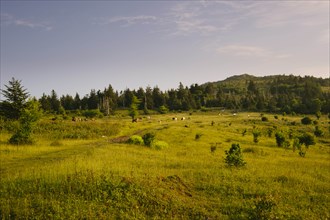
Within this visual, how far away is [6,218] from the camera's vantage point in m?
9.84

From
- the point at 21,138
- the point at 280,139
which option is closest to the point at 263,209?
the point at 21,138

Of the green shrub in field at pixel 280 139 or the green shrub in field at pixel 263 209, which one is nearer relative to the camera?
the green shrub in field at pixel 263 209

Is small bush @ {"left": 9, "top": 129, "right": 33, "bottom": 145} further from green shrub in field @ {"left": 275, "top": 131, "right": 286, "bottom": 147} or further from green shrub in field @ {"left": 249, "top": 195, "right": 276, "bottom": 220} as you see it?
green shrub in field @ {"left": 275, "top": 131, "right": 286, "bottom": 147}

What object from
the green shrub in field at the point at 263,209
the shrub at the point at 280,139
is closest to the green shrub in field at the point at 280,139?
the shrub at the point at 280,139

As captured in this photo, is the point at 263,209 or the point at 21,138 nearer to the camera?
the point at 263,209

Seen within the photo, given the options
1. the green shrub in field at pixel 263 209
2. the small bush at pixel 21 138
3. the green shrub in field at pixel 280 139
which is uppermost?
the small bush at pixel 21 138

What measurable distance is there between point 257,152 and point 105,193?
2406 cm

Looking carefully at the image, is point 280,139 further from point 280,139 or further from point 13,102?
point 13,102

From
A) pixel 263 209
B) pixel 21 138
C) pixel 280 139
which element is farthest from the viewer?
pixel 280 139

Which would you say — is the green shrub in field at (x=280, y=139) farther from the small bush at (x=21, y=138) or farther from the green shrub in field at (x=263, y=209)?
the green shrub in field at (x=263, y=209)

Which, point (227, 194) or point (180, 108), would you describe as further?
point (180, 108)

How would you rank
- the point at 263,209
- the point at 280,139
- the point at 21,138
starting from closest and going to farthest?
the point at 263,209, the point at 21,138, the point at 280,139

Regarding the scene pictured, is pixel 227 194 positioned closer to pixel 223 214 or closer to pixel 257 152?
pixel 223 214

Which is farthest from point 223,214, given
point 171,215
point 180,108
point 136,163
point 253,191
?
point 180,108
